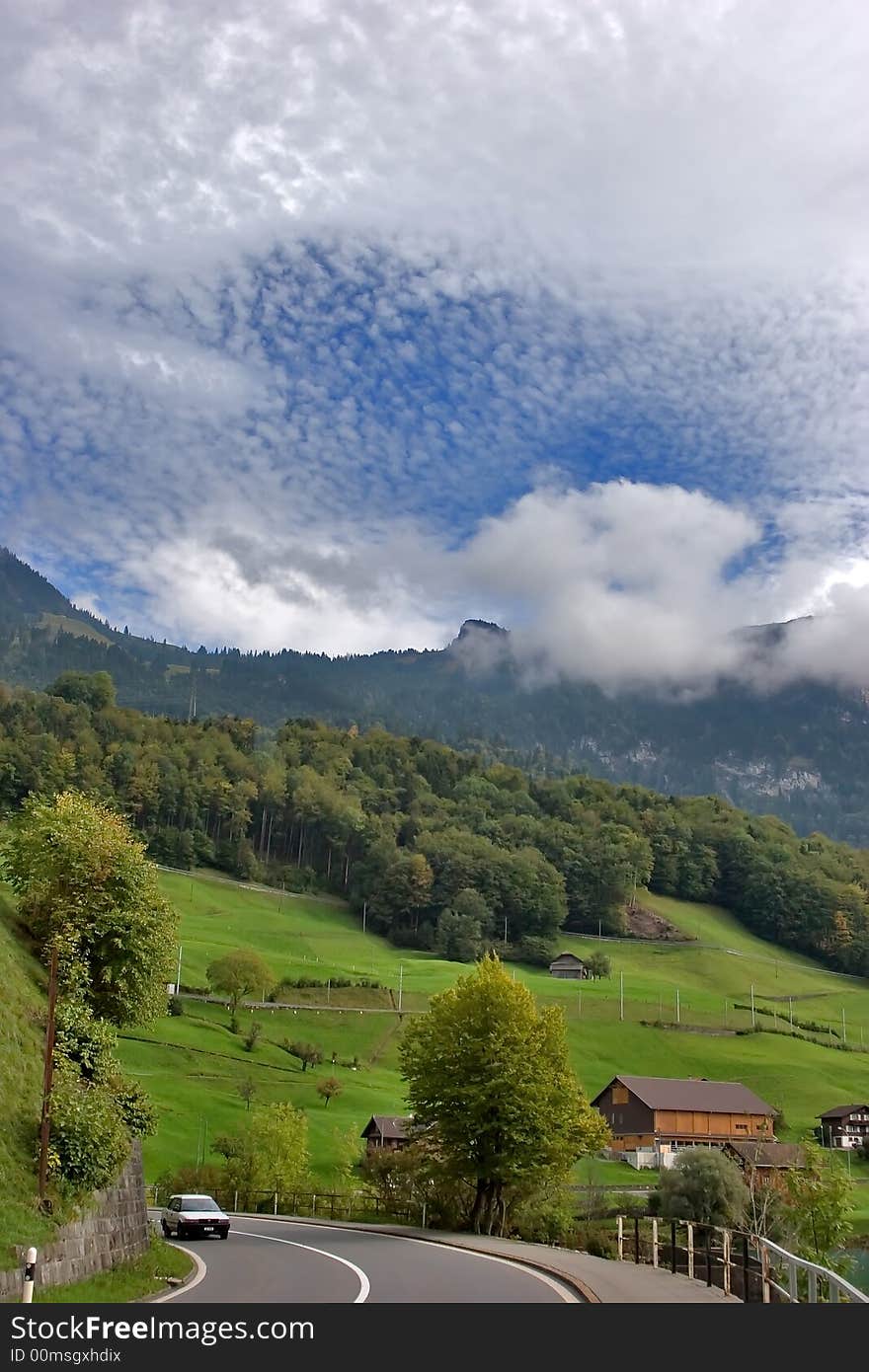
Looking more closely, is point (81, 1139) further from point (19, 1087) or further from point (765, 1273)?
point (765, 1273)

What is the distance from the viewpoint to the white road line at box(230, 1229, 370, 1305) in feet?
66.5

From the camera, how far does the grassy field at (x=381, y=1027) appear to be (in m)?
89.2

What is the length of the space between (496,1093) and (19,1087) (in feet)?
80.4

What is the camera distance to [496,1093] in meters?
44.1

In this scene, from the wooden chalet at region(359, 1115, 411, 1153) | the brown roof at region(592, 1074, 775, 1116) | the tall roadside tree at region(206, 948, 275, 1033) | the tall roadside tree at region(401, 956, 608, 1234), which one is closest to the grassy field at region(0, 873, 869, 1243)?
the wooden chalet at region(359, 1115, 411, 1153)

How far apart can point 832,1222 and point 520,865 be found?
12844cm

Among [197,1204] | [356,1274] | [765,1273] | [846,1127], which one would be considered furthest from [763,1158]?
[765,1273]

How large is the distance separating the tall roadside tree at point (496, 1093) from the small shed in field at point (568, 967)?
A: 123 metres

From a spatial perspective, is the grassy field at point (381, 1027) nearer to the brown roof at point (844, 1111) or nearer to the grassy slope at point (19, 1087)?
the brown roof at point (844, 1111)

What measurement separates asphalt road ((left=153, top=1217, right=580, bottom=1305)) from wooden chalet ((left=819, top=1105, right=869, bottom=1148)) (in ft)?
274

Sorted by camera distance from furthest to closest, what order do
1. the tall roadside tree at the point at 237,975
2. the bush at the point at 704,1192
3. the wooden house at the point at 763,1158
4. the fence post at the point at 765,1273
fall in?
the tall roadside tree at the point at 237,975 < the wooden house at the point at 763,1158 < the bush at the point at 704,1192 < the fence post at the point at 765,1273

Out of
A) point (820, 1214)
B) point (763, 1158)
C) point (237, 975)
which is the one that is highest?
point (237, 975)

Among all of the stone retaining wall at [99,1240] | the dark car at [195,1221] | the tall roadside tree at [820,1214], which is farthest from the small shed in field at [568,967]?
the stone retaining wall at [99,1240]

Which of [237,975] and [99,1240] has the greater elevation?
[237,975]
